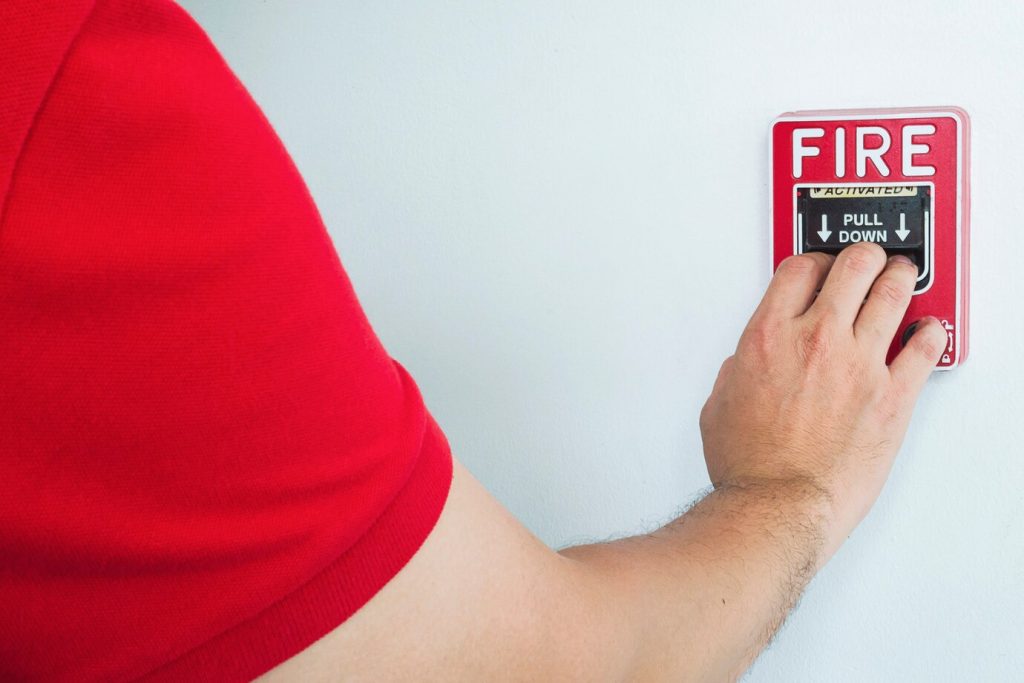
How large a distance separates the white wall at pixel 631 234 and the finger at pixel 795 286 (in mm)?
39

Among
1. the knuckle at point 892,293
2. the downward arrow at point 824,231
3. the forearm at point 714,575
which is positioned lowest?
the forearm at point 714,575

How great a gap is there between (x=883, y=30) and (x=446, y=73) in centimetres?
30

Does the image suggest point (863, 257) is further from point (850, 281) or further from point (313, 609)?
point (313, 609)

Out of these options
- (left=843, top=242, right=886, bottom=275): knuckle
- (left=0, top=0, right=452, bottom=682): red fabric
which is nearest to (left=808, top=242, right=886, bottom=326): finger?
(left=843, top=242, right=886, bottom=275): knuckle

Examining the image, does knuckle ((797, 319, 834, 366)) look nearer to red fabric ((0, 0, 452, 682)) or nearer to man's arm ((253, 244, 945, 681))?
man's arm ((253, 244, 945, 681))

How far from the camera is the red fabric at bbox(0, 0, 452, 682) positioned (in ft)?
1.08

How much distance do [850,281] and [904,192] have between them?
0.24 feet

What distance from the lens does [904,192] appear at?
0.61 m

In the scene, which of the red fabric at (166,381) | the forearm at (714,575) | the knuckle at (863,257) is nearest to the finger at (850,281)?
the knuckle at (863,257)

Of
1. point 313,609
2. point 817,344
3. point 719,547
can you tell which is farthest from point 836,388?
point 313,609

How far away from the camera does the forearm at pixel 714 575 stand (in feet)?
1.58

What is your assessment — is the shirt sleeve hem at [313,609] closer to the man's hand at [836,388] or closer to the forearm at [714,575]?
the forearm at [714,575]

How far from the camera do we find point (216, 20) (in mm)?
736

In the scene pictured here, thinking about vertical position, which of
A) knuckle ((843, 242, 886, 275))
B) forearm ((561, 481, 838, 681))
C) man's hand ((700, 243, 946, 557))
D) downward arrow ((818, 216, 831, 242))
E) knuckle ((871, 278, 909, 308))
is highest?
downward arrow ((818, 216, 831, 242))
